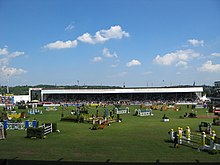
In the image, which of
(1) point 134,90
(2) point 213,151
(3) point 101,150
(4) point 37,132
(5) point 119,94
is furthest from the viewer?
(5) point 119,94

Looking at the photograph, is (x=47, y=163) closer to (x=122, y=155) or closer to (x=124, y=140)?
(x=122, y=155)

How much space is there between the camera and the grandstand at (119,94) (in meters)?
103

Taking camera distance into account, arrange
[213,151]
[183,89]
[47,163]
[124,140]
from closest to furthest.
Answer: [47,163]
[213,151]
[124,140]
[183,89]

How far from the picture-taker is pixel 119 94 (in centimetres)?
11056

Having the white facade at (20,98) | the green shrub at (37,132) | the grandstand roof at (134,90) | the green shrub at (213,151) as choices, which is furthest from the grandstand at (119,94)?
the green shrub at (213,151)

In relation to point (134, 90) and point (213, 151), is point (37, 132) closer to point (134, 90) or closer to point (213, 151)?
point (213, 151)

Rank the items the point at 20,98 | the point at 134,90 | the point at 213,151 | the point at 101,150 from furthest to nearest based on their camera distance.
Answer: the point at 20,98
the point at 134,90
the point at 101,150
the point at 213,151

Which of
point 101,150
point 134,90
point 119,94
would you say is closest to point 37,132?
point 101,150

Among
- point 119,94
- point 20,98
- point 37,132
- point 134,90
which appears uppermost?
point 134,90

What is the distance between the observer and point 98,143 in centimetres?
2025

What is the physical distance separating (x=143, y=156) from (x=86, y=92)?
89.0 metres

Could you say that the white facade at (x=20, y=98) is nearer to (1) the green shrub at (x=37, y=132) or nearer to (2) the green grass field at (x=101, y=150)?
(1) the green shrub at (x=37, y=132)

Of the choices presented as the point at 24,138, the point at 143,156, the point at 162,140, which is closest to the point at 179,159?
the point at 143,156

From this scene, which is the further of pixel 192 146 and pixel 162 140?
pixel 162 140
